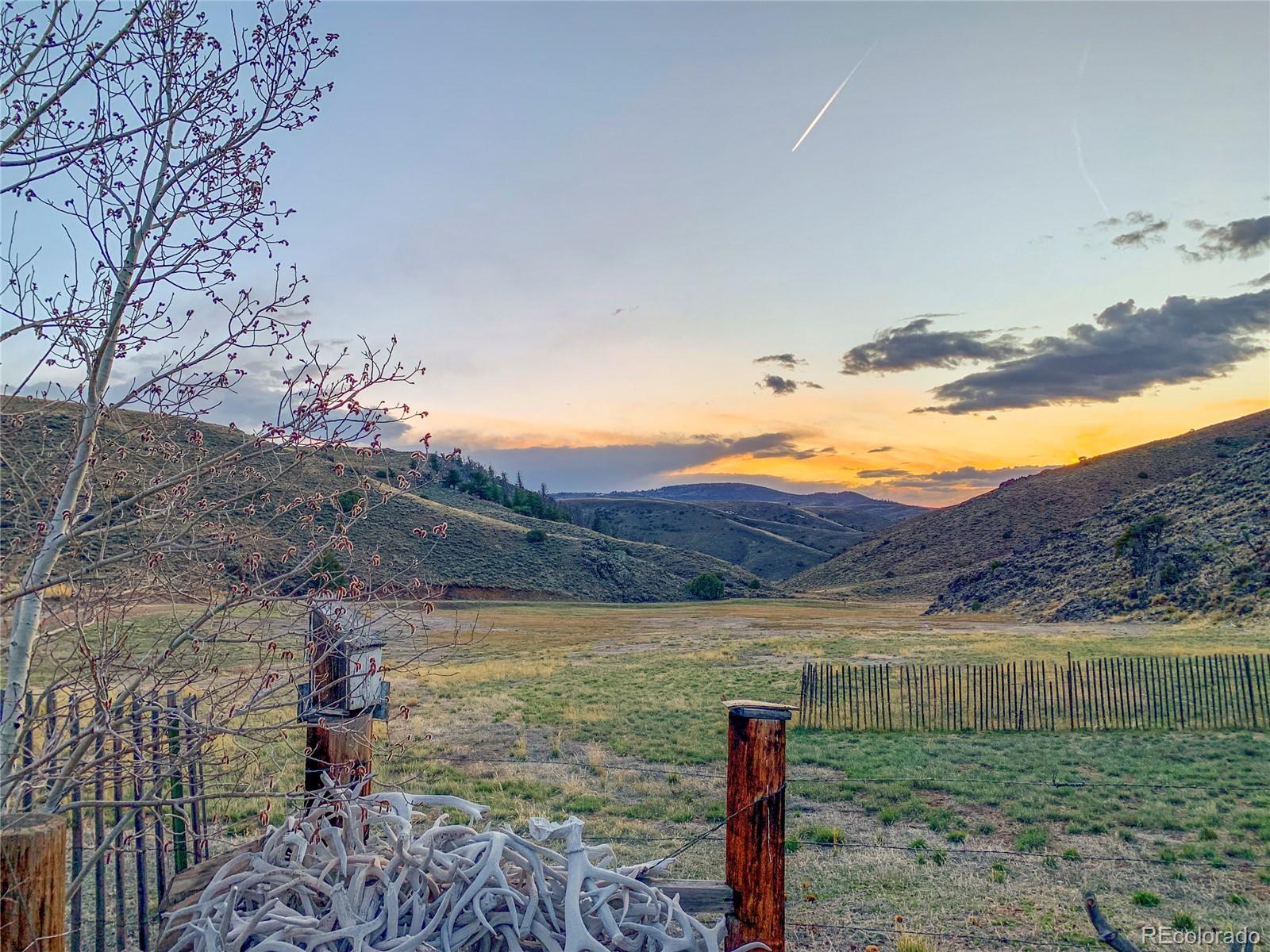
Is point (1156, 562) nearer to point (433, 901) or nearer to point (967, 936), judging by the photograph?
point (967, 936)

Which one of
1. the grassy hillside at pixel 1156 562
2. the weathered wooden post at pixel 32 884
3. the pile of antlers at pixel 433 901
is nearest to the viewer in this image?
the weathered wooden post at pixel 32 884

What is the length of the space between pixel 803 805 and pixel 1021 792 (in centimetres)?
286

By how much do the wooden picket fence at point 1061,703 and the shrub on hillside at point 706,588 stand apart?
189 feet

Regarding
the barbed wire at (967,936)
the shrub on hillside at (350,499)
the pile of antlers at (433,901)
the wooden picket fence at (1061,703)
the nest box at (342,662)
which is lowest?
the wooden picket fence at (1061,703)

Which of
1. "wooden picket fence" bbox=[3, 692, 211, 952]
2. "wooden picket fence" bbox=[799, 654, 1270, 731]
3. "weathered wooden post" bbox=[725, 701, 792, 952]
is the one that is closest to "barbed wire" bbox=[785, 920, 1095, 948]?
"weathered wooden post" bbox=[725, 701, 792, 952]

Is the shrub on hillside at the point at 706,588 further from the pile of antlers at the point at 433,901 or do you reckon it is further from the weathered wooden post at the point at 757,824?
the pile of antlers at the point at 433,901

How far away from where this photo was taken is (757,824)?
9.96ft

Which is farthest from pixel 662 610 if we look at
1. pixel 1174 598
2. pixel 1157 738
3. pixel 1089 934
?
pixel 1089 934

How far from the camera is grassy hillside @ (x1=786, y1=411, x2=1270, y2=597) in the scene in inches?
3179

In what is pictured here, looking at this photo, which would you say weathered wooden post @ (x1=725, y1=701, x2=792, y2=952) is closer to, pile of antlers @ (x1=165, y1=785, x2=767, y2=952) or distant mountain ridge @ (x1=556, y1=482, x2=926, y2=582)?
pile of antlers @ (x1=165, y1=785, x2=767, y2=952)

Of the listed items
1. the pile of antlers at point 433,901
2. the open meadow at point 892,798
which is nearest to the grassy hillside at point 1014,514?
the open meadow at point 892,798

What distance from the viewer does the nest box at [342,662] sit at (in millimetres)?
3352

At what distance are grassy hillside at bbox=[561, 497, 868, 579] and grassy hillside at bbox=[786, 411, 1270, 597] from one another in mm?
28210

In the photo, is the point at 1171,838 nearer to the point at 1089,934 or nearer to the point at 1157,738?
the point at 1089,934
